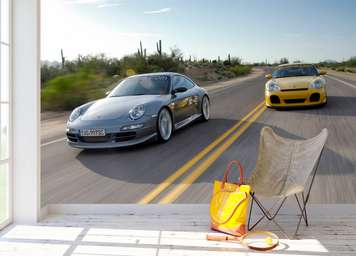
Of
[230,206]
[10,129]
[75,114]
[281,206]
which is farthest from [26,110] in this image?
[281,206]

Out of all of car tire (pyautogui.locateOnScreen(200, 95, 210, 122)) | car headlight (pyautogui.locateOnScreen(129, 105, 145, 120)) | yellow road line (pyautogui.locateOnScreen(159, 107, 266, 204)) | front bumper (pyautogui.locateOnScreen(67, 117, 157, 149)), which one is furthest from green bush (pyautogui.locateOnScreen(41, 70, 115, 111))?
yellow road line (pyautogui.locateOnScreen(159, 107, 266, 204))

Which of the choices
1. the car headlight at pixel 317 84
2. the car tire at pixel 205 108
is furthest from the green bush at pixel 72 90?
the car headlight at pixel 317 84

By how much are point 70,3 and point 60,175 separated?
1.44m

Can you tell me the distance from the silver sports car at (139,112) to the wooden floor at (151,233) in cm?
59

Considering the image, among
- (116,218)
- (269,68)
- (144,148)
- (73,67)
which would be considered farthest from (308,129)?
(73,67)

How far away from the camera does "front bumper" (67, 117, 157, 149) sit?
372cm

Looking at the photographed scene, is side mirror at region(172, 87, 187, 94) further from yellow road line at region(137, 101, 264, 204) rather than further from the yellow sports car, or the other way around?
the yellow sports car

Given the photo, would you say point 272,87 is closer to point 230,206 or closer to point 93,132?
point 230,206

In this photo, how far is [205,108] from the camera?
404 cm

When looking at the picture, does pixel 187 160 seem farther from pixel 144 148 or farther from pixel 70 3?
pixel 70 3

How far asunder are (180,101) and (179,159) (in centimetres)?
53

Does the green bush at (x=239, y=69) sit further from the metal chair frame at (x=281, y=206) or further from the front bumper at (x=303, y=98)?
the metal chair frame at (x=281, y=206)

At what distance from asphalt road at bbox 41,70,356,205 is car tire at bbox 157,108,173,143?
68 mm

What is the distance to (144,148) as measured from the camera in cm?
379
